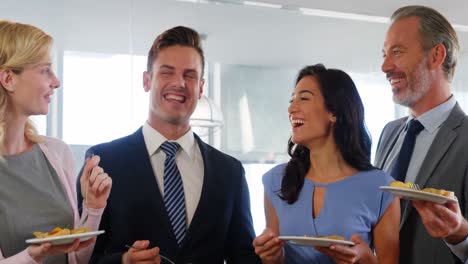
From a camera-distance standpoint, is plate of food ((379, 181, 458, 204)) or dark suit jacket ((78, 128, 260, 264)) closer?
plate of food ((379, 181, 458, 204))

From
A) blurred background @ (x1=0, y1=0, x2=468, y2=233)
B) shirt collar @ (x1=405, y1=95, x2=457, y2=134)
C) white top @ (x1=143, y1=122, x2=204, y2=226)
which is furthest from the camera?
blurred background @ (x1=0, y1=0, x2=468, y2=233)

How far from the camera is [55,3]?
4.58 m

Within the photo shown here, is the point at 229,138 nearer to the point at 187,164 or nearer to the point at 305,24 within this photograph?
the point at 305,24

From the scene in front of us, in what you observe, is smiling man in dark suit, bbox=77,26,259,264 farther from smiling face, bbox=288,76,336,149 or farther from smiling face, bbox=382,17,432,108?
smiling face, bbox=382,17,432,108

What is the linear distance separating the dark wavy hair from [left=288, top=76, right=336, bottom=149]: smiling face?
0.07ft

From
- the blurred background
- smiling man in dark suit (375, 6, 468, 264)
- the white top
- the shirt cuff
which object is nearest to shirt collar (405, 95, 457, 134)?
smiling man in dark suit (375, 6, 468, 264)

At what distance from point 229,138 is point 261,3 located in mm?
1076

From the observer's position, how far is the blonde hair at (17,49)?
216 cm

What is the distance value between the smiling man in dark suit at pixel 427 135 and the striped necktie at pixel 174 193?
2.49ft

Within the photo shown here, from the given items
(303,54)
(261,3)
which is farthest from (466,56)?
(261,3)

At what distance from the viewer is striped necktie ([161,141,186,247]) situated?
2.22 metres

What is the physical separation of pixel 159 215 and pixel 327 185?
0.58m

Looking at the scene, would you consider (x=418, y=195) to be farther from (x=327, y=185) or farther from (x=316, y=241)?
(x=327, y=185)

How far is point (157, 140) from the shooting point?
92.4 inches
